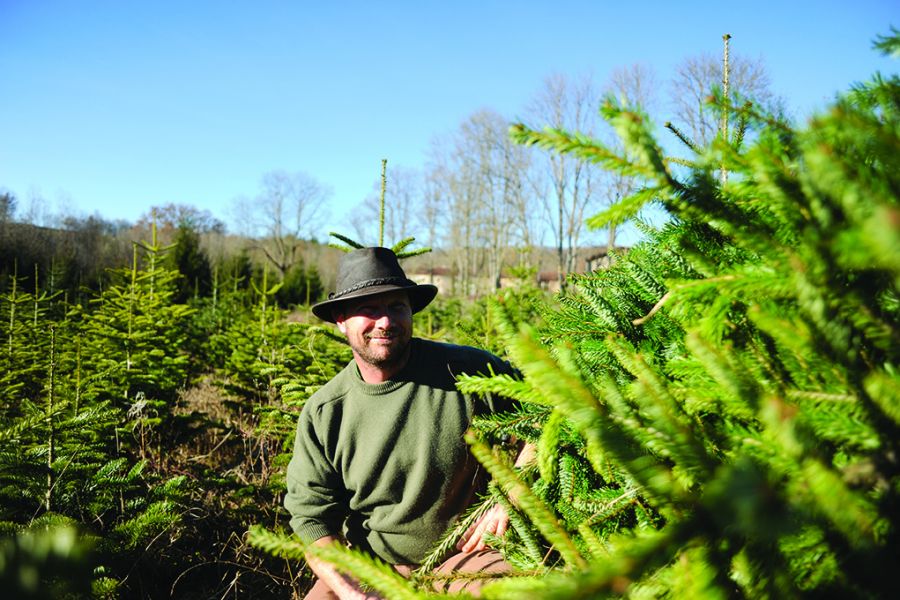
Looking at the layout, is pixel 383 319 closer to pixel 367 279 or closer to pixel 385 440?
pixel 367 279

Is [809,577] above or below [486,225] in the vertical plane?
below

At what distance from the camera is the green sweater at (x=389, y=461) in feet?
8.88

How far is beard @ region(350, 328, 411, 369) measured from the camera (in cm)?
→ 291

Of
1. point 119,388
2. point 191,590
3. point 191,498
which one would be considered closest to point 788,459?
point 191,590

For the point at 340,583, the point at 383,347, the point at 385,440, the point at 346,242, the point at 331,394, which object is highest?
the point at 346,242

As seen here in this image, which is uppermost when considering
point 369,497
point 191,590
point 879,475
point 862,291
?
point 862,291

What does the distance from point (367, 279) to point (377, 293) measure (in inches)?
6.5

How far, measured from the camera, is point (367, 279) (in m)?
3.05

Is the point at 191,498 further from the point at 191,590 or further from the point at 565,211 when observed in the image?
the point at 565,211

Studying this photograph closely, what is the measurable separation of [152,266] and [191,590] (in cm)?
583

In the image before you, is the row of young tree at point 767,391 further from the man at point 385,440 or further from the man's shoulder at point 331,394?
the man's shoulder at point 331,394

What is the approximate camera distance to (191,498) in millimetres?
4457

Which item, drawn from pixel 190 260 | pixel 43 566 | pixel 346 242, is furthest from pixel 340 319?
pixel 190 260

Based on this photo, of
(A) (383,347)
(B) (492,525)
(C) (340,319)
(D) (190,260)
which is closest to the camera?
(B) (492,525)
